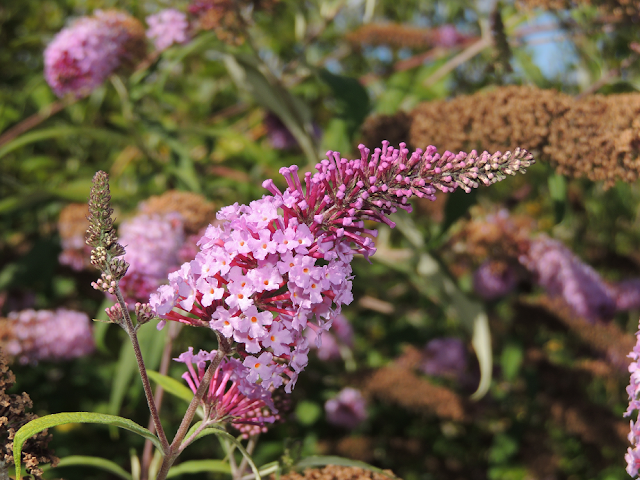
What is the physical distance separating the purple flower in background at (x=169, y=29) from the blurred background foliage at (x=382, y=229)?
0.16 feet

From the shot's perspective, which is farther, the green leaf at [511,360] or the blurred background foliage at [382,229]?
the green leaf at [511,360]

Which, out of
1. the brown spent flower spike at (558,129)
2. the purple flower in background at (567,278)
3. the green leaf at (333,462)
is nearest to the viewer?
the green leaf at (333,462)

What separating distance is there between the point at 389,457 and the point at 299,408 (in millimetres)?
522

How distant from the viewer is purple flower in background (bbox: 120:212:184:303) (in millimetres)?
1573

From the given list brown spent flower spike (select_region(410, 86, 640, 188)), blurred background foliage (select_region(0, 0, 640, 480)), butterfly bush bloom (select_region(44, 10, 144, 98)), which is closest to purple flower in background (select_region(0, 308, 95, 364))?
blurred background foliage (select_region(0, 0, 640, 480))

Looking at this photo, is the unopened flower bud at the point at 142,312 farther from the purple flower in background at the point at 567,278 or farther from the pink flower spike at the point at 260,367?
the purple flower in background at the point at 567,278

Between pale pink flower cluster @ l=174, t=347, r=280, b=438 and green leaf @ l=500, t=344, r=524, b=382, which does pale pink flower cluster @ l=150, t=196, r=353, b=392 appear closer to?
pale pink flower cluster @ l=174, t=347, r=280, b=438

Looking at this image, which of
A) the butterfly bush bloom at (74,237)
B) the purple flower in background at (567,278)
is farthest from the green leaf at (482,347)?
the butterfly bush bloom at (74,237)

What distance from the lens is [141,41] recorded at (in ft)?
7.22

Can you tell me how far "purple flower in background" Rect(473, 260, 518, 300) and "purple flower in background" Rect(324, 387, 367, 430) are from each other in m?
0.73

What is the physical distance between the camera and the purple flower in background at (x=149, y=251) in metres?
1.57

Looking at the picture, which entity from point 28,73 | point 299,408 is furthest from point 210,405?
point 28,73

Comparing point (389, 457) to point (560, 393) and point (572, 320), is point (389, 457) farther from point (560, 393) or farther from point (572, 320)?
point (572, 320)

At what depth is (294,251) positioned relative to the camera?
0.89 meters
